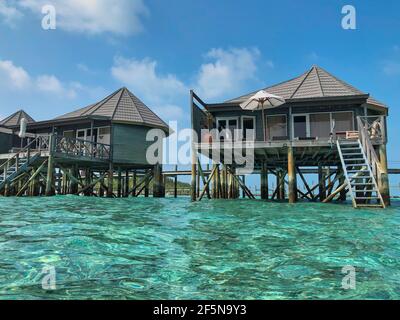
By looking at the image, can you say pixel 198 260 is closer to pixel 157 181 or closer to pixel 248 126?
pixel 248 126

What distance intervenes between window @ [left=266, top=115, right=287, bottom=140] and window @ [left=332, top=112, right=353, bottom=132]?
2.49 meters

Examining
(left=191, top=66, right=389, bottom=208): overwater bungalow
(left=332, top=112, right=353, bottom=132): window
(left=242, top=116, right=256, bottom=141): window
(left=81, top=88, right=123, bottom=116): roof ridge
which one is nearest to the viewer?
(left=191, top=66, right=389, bottom=208): overwater bungalow

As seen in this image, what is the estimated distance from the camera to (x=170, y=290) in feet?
10.7

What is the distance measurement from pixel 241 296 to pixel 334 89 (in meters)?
17.0

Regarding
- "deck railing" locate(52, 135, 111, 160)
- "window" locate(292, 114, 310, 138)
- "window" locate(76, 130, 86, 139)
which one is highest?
"window" locate(76, 130, 86, 139)

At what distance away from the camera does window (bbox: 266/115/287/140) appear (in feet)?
58.2

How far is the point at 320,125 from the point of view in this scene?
17.2 metres

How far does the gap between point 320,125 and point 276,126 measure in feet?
7.30

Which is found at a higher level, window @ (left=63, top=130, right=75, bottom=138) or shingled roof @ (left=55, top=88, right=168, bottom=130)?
shingled roof @ (left=55, top=88, right=168, bottom=130)

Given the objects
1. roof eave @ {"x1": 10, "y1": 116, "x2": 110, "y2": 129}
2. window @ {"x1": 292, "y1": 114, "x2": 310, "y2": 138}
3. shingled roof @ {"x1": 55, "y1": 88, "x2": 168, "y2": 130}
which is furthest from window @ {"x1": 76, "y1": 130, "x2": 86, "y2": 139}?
window @ {"x1": 292, "y1": 114, "x2": 310, "y2": 138}

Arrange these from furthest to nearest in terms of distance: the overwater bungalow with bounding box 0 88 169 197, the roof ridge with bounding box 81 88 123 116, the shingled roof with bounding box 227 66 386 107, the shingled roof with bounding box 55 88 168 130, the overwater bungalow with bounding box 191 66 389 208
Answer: the roof ridge with bounding box 81 88 123 116
the shingled roof with bounding box 55 88 168 130
the overwater bungalow with bounding box 0 88 169 197
the shingled roof with bounding box 227 66 386 107
the overwater bungalow with bounding box 191 66 389 208

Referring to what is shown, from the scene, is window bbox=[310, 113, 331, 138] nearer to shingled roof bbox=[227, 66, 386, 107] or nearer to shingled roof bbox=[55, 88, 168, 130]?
shingled roof bbox=[227, 66, 386, 107]
